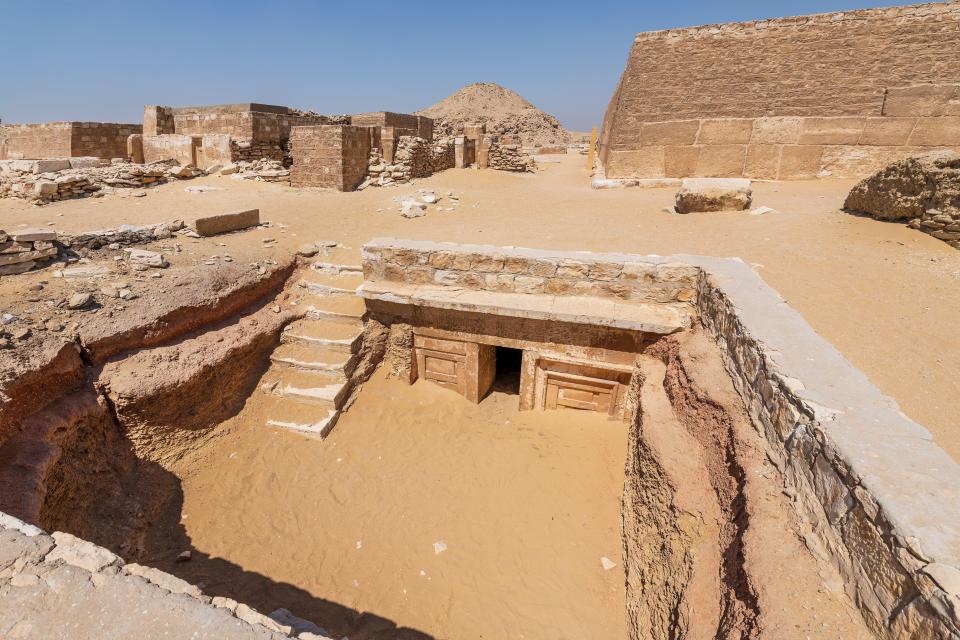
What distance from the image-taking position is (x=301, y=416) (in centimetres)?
510

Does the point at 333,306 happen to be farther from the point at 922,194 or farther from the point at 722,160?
the point at 722,160

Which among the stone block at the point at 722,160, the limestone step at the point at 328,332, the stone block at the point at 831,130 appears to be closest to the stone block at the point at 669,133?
the stone block at the point at 722,160

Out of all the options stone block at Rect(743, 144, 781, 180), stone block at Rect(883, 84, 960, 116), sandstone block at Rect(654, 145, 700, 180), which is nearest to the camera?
stone block at Rect(883, 84, 960, 116)

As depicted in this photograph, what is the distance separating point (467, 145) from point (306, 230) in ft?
35.3

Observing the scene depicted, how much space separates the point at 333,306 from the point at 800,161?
36.0ft

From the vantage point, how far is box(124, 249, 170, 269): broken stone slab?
5.70m

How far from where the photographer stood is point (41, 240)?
5.31 m

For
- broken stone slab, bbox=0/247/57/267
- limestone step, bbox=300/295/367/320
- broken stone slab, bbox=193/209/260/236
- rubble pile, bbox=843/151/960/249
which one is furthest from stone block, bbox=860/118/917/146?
broken stone slab, bbox=0/247/57/267

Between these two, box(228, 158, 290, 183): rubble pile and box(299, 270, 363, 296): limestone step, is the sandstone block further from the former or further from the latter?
box(228, 158, 290, 183): rubble pile

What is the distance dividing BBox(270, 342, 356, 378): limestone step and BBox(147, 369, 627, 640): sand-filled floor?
0.45 m

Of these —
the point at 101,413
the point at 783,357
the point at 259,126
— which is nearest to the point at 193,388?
the point at 101,413

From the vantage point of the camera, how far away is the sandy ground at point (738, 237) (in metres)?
3.75

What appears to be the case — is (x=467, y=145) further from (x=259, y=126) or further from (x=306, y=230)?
→ (x=306, y=230)

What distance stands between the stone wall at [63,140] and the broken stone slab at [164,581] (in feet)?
57.5
